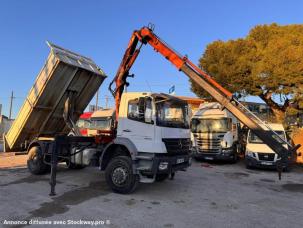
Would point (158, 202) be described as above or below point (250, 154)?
below

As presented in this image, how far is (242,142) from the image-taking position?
1877 cm

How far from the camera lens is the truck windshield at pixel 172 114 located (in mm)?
7996

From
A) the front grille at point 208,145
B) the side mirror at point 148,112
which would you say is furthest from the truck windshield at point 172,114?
the front grille at point 208,145

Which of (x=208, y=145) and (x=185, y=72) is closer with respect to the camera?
(x=185, y=72)

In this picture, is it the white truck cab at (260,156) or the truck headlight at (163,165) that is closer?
the truck headlight at (163,165)

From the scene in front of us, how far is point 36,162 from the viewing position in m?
10.3

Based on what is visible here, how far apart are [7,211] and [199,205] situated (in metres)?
4.38

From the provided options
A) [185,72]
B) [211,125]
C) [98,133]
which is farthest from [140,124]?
[211,125]

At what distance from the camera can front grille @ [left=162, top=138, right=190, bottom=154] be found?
313 inches

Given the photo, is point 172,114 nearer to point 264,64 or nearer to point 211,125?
point 211,125

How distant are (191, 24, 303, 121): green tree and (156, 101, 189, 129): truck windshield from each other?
14121 mm

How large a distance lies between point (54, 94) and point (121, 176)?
3.60m

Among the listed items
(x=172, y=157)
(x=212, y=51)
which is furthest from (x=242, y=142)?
(x=172, y=157)

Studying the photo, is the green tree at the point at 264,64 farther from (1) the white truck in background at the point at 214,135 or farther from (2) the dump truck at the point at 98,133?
(2) the dump truck at the point at 98,133
